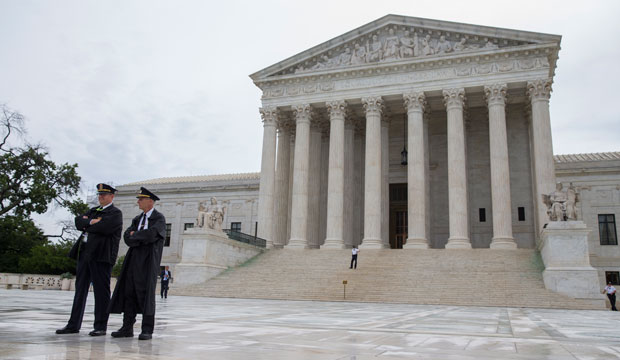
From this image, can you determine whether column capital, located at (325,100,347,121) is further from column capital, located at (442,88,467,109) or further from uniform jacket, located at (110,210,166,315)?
uniform jacket, located at (110,210,166,315)

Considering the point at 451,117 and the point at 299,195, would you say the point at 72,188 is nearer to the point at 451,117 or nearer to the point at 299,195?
the point at 299,195

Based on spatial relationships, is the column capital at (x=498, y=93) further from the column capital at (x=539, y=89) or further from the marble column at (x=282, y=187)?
the marble column at (x=282, y=187)

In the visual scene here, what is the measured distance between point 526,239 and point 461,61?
14.8 metres

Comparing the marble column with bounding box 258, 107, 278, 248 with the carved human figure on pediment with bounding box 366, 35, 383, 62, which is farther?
the marble column with bounding box 258, 107, 278, 248

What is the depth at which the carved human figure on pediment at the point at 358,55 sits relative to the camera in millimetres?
40344

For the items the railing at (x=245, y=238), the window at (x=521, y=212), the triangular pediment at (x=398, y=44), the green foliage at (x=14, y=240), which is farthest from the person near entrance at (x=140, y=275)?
the green foliage at (x=14, y=240)

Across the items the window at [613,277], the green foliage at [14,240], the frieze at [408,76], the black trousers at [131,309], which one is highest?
the frieze at [408,76]

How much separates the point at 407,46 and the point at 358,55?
3914 millimetres

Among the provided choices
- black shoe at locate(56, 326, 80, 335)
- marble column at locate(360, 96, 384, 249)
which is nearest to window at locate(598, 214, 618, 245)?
marble column at locate(360, 96, 384, 249)

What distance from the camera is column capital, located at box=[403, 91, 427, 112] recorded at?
37969mm

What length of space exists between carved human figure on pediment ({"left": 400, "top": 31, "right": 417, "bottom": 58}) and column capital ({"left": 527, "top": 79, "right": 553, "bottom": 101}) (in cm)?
878

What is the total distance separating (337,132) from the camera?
3984 cm

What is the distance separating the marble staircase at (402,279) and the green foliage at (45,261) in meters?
18.9

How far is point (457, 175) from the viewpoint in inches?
1419
